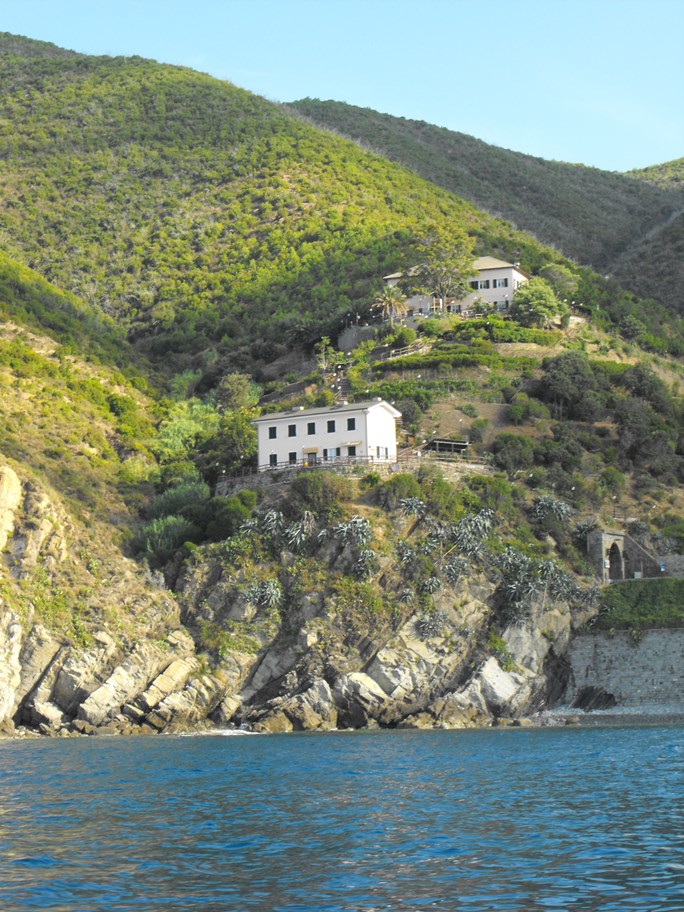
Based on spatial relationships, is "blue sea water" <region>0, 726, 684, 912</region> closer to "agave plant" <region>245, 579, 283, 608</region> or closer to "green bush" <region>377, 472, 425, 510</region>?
"agave plant" <region>245, 579, 283, 608</region>

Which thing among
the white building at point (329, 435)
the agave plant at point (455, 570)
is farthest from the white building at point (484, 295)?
the agave plant at point (455, 570)

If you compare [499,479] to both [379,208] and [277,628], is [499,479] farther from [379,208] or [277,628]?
[379,208]

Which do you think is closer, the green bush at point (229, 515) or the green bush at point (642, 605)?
the green bush at point (642, 605)

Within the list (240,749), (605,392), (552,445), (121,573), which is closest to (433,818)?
(240,749)

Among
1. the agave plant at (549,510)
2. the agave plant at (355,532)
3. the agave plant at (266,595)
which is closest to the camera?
the agave plant at (266,595)

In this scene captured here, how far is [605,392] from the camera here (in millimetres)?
90875

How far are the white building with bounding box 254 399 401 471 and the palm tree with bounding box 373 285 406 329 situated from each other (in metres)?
24.7

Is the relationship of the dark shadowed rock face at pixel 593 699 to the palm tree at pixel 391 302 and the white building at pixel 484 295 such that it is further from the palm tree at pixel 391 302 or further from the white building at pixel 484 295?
the white building at pixel 484 295

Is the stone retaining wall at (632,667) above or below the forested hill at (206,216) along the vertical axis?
below

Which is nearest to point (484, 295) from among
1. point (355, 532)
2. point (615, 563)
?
point (615, 563)

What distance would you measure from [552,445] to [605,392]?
30.5 feet

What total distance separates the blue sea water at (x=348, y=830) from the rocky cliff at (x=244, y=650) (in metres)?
13.8

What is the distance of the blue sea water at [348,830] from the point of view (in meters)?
22.7

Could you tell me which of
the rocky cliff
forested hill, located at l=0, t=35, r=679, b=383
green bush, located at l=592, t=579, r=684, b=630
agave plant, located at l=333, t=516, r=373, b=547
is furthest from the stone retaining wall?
forested hill, located at l=0, t=35, r=679, b=383
